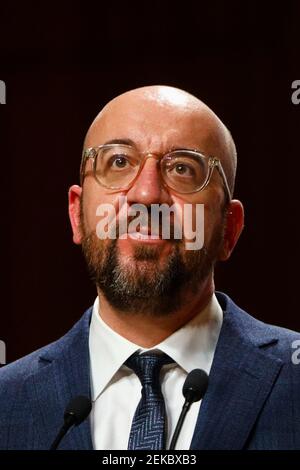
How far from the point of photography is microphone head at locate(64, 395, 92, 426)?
1291mm

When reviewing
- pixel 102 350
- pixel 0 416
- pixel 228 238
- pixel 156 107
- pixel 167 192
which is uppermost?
pixel 156 107

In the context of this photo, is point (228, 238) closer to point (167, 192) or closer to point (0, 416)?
point (167, 192)

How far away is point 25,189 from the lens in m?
2.22

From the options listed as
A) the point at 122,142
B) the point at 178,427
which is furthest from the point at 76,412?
the point at 122,142

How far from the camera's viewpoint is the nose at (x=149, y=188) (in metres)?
1.46

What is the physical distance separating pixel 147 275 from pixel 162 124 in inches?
11.3

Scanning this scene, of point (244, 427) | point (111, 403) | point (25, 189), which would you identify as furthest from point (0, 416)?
point (25, 189)

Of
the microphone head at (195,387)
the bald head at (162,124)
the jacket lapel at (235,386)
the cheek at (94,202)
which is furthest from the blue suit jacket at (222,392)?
the bald head at (162,124)

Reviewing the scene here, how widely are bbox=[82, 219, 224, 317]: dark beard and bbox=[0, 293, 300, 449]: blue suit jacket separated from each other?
123 mm

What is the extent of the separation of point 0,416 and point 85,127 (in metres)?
0.90

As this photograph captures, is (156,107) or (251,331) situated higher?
(156,107)

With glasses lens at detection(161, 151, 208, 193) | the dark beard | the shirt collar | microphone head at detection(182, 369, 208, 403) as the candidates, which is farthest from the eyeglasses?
microphone head at detection(182, 369, 208, 403)

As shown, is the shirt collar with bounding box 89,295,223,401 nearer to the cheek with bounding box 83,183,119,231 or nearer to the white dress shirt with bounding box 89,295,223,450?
the white dress shirt with bounding box 89,295,223,450
